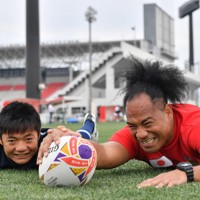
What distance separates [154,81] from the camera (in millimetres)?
3830

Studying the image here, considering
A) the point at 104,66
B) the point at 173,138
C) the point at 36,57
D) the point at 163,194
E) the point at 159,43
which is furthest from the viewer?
the point at 159,43

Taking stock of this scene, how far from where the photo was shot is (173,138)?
12.7ft

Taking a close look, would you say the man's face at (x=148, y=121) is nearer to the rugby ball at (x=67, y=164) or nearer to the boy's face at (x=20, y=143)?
the rugby ball at (x=67, y=164)

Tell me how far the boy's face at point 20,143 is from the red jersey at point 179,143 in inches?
30.6

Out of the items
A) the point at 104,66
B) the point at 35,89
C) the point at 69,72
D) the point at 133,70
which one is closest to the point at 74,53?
the point at 69,72

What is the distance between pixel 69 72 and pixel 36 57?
24.9 meters

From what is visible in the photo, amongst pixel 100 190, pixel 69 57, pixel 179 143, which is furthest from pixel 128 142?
pixel 69 57

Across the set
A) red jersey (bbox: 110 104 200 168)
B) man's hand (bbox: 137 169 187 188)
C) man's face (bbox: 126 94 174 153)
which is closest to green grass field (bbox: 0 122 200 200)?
man's hand (bbox: 137 169 187 188)

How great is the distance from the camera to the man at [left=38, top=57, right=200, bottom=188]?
3.52 metres

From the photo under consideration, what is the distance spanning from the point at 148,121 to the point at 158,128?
121 mm

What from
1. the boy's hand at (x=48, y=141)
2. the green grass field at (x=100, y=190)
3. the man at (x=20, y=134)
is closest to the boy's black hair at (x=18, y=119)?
the man at (x=20, y=134)

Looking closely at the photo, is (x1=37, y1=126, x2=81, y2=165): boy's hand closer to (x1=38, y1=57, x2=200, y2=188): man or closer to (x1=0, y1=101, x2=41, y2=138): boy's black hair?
(x1=38, y1=57, x2=200, y2=188): man

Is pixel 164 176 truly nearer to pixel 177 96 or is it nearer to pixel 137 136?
pixel 137 136

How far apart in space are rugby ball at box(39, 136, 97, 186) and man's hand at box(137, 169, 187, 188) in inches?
17.8
